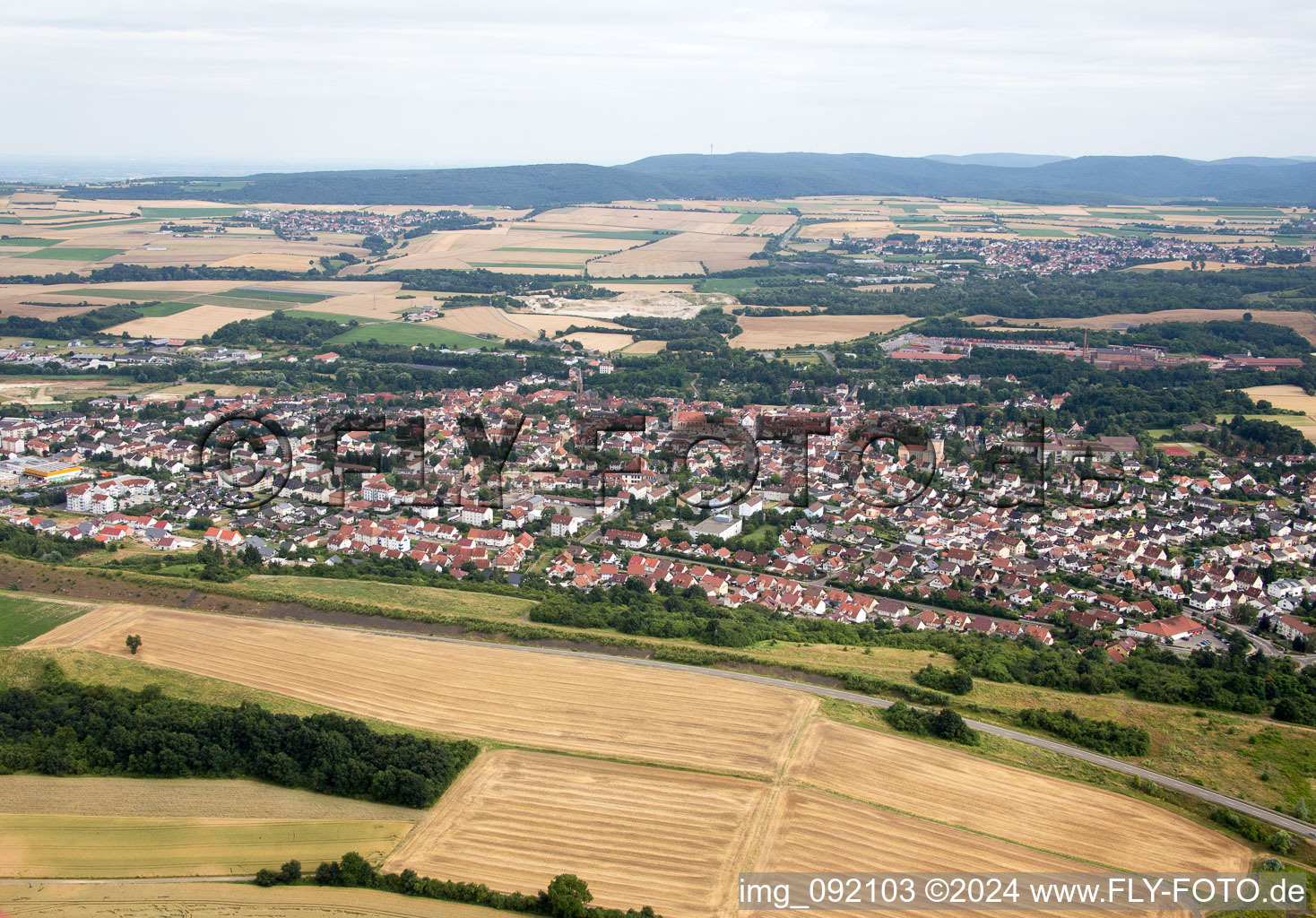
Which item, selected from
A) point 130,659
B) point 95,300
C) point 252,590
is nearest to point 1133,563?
point 252,590

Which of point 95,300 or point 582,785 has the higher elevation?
point 95,300

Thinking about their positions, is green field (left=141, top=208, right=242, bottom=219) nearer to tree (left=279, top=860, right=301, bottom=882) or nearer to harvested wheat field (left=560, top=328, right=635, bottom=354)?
harvested wheat field (left=560, top=328, right=635, bottom=354)

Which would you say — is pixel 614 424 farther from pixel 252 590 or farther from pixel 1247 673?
pixel 1247 673

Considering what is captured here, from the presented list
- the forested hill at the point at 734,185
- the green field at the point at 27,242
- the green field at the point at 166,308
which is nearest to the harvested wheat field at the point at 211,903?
the green field at the point at 166,308

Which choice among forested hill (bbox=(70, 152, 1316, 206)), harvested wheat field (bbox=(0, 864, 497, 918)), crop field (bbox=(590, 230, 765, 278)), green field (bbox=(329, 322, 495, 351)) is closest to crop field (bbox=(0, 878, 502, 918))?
harvested wheat field (bbox=(0, 864, 497, 918))

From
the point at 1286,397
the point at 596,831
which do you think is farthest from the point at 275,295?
the point at 596,831

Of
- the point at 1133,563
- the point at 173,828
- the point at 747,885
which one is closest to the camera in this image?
the point at 747,885

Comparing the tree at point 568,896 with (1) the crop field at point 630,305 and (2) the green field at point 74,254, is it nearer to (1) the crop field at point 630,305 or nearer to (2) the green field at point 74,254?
(1) the crop field at point 630,305
